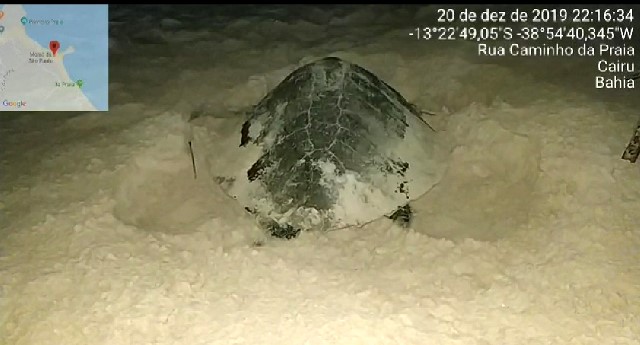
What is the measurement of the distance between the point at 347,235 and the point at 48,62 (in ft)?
3.34

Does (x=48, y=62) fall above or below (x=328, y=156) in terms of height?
above

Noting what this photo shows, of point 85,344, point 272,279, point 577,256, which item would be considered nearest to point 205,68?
point 272,279

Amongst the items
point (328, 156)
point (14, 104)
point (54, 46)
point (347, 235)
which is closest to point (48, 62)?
point (54, 46)

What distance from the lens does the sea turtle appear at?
4.80 ft

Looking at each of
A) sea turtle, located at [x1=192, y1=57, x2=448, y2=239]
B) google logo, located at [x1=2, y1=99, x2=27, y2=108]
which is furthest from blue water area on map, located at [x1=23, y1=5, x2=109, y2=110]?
sea turtle, located at [x1=192, y1=57, x2=448, y2=239]

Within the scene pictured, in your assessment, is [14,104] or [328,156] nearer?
[328,156]

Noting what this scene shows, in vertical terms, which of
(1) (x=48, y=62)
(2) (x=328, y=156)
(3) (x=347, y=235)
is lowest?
(3) (x=347, y=235)

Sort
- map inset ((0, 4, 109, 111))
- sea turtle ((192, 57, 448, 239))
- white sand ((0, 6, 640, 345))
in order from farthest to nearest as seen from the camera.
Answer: map inset ((0, 4, 109, 111)) → sea turtle ((192, 57, 448, 239)) → white sand ((0, 6, 640, 345))

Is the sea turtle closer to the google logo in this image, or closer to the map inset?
the map inset

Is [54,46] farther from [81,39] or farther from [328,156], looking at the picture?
[328,156]

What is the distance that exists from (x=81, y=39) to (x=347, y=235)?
1040 mm

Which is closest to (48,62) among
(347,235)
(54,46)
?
(54,46)

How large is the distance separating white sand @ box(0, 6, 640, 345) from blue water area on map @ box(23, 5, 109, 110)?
0.25ft

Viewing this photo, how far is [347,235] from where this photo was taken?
1.48 m
